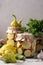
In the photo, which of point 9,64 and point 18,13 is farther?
point 18,13

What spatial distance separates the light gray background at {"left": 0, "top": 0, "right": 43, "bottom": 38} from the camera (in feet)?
4.78

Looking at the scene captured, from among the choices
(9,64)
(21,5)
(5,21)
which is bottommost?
(9,64)

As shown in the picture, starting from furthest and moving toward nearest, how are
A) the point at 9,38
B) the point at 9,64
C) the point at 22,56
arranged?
the point at 9,38 < the point at 22,56 < the point at 9,64

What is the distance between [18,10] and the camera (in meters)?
1.46

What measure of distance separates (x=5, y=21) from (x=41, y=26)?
492 millimetres

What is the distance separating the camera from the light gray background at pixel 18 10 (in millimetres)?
1457

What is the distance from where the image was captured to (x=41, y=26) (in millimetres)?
1025

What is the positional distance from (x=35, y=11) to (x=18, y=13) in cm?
12

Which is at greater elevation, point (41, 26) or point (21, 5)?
point (21, 5)

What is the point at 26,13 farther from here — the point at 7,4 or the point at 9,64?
the point at 9,64

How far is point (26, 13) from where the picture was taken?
1466 millimetres

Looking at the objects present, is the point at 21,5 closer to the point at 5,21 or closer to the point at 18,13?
the point at 18,13

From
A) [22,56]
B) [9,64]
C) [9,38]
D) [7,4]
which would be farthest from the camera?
[7,4]

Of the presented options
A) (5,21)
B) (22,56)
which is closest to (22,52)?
(22,56)
